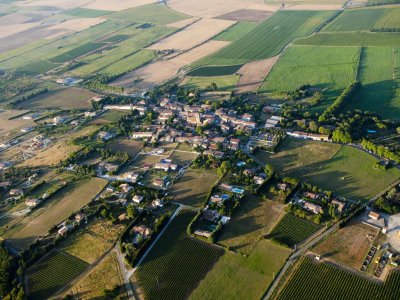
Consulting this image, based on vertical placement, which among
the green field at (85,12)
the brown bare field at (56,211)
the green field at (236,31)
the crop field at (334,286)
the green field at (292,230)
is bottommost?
the crop field at (334,286)

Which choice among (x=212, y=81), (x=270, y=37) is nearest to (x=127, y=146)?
(x=212, y=81)

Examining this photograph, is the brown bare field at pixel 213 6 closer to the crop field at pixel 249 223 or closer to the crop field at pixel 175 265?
the crop field at pixel 249 223

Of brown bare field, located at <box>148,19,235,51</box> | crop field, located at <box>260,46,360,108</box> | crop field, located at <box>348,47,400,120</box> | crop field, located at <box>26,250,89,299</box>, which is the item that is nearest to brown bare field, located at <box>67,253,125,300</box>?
crop field, located at <box>26,250,89,299</box>

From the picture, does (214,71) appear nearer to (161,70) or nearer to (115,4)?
(161,70)

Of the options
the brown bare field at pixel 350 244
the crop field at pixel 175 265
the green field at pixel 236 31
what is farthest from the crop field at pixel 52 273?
the green field at pixel 236 31

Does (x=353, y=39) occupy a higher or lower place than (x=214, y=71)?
higher

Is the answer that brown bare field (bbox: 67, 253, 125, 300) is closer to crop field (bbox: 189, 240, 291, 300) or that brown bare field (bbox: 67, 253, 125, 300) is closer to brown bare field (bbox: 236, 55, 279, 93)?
crop field (bbox: 189, 240, 291, 300)
